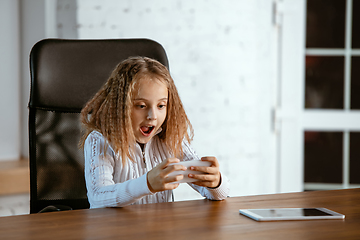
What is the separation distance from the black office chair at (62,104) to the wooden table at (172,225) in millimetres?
471

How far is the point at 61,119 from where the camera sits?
133 centimetres

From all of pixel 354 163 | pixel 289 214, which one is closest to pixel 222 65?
pixel 354 163

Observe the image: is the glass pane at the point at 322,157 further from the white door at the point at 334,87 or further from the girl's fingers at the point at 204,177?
the girl's fingers at the point at 204,177

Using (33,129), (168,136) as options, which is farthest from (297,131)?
(33,129)

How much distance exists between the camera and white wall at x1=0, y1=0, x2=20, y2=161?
2.31 metres

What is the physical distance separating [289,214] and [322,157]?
1.94 m

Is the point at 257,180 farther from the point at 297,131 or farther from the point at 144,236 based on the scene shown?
the point at 144,236

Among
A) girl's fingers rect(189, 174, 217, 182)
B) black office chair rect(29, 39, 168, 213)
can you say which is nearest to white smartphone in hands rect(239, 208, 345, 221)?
girl's fingers rect(189, 174, 217, 182)

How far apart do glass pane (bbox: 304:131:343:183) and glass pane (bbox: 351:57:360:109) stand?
0.76 feet

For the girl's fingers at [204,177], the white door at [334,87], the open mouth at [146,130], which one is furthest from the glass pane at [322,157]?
the girl's fingers at [204,177]

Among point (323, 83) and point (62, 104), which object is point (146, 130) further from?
point (323, 83)

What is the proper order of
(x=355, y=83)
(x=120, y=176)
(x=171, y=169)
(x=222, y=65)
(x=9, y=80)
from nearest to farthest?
(x=171, y=169), (x=120, y=176), (x=9, y=80), (x=222, y=65), (x=355, y=83)

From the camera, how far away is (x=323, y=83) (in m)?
2.59

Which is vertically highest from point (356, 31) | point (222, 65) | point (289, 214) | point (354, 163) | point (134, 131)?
point (356, 31)
